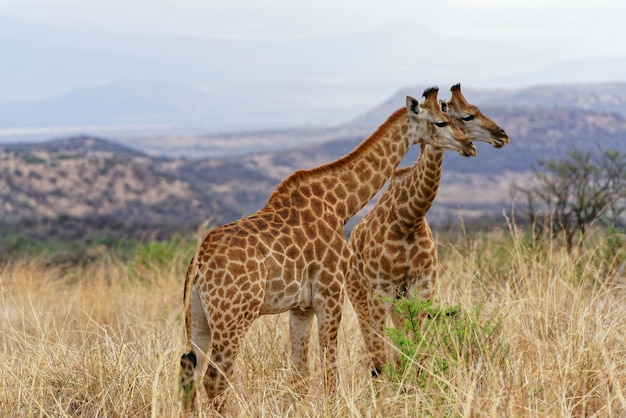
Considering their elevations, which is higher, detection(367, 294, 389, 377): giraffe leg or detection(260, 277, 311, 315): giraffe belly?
detection(260, 277, 311, 315): giraffe belly

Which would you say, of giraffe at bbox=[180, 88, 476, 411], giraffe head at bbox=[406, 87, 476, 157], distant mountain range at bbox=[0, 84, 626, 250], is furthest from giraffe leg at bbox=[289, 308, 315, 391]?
distant mountain range at bbox=[0, 84, 626, 250]

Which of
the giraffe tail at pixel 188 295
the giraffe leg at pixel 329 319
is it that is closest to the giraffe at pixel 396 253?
the giraffe leg at pixel 329 319

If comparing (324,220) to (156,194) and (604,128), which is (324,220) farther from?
(604,128)

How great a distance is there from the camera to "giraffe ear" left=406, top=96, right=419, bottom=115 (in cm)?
604

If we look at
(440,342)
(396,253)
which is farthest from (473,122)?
(440,342)

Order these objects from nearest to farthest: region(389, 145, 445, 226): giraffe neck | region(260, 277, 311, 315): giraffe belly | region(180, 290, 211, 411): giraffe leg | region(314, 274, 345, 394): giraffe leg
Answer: region(180, 290, 211, 411): giraffe leg → region(260, 277, 311, 315): giraffe belly → region(314, 274, 345, 394): giraffe leg → region(389, 145, 445, 226): giraffe neck

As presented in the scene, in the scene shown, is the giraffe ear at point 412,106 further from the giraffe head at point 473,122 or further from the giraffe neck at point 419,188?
the giraffe neck at point 419,188

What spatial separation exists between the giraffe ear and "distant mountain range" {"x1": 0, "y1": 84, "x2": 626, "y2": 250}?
2834 mm

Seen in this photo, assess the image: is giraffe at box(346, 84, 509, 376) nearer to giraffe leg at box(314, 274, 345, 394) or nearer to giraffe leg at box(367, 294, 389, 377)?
giraffe leg at box(367, 294, 389, 377)

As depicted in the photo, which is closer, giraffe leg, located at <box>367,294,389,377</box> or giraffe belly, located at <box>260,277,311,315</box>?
giraffe belly, located at <box>260,277,311,315</box>

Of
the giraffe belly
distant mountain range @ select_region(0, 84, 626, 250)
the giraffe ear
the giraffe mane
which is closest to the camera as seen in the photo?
the giraffe belly

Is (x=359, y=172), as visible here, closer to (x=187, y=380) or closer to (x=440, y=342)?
(x=440, y=342)

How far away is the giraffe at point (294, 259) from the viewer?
542 cm

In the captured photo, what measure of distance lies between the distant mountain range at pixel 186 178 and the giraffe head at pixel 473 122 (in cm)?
275
